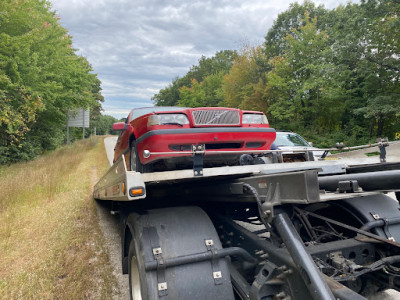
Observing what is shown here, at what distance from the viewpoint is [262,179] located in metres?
1.96

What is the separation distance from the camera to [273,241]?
204 cm

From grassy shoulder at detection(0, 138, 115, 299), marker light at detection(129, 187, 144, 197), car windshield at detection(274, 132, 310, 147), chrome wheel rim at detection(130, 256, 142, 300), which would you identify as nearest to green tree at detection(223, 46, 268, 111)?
car windshield at detection(274, 132, 310, 147)

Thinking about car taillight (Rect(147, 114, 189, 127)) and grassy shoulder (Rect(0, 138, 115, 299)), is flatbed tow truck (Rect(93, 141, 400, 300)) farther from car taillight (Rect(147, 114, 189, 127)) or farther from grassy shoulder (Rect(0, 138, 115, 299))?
grassy shoulder (Rect(0, 138, 115, 299))

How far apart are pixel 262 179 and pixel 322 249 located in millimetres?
679

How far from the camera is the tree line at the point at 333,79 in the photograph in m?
16.8

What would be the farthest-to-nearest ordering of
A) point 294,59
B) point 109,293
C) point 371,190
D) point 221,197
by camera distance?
point 294,59 → point 109,293 → point 221,197 → point 371,190

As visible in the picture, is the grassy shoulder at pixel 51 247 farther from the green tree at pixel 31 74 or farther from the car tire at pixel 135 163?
the green tree at pixel 31 74

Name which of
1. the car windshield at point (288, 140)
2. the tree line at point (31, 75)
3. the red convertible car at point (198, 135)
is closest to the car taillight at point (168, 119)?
the red convertible car at point (198, 135)

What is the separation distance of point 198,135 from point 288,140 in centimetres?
696

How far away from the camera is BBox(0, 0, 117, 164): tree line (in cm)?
1019

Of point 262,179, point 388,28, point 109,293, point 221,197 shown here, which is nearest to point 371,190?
point 262,179

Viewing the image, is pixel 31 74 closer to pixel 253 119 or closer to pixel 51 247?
pixel 51 247

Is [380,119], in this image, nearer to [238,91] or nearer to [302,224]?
[238,91]

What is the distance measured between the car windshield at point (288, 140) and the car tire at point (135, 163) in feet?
18.8
